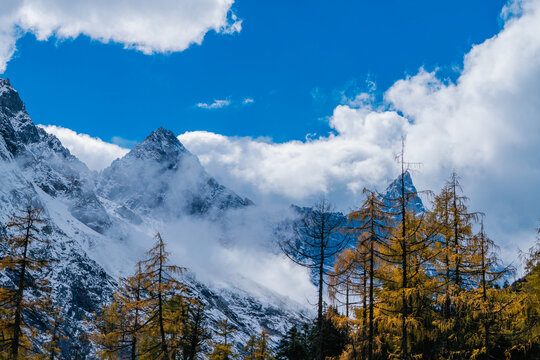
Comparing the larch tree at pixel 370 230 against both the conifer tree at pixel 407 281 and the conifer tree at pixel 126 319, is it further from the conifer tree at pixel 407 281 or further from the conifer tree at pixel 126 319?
the conifer tree at pixel 126 319

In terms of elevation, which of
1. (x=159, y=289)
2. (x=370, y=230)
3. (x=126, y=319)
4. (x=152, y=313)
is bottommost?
(x=126, y=319)

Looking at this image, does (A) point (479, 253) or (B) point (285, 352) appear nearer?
(A) point (479, 253)

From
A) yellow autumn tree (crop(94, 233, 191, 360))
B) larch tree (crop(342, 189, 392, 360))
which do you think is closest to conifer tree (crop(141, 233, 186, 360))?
yellow autumn tree (crop(94, 233, 191, 360))

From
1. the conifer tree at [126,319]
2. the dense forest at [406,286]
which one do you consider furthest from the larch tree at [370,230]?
the conifer tree at [126,319]

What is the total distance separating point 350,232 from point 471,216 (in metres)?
6.48

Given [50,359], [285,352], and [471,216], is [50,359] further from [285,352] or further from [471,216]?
A: [471,216]

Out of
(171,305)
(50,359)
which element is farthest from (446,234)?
(50,359)

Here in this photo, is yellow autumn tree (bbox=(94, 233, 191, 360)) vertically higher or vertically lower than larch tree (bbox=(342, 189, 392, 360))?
lower

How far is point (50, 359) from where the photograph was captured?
2931 cm

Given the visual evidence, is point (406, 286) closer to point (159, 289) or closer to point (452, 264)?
point (452, 264)

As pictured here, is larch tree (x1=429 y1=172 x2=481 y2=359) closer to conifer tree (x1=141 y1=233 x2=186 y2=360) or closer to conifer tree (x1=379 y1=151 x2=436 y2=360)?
conifer tree (x1=379 y1=151 x2=436 y2=360)

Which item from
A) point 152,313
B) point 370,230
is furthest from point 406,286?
point 152,313

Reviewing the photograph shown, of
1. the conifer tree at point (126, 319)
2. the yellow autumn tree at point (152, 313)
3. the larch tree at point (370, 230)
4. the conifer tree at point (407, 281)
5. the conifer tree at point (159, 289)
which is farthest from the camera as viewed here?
the conifer tree at point (126, 319)

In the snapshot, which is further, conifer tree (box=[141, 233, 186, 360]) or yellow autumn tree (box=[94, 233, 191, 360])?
yellow autumn tree (box=[94, 233, 191, 360])
